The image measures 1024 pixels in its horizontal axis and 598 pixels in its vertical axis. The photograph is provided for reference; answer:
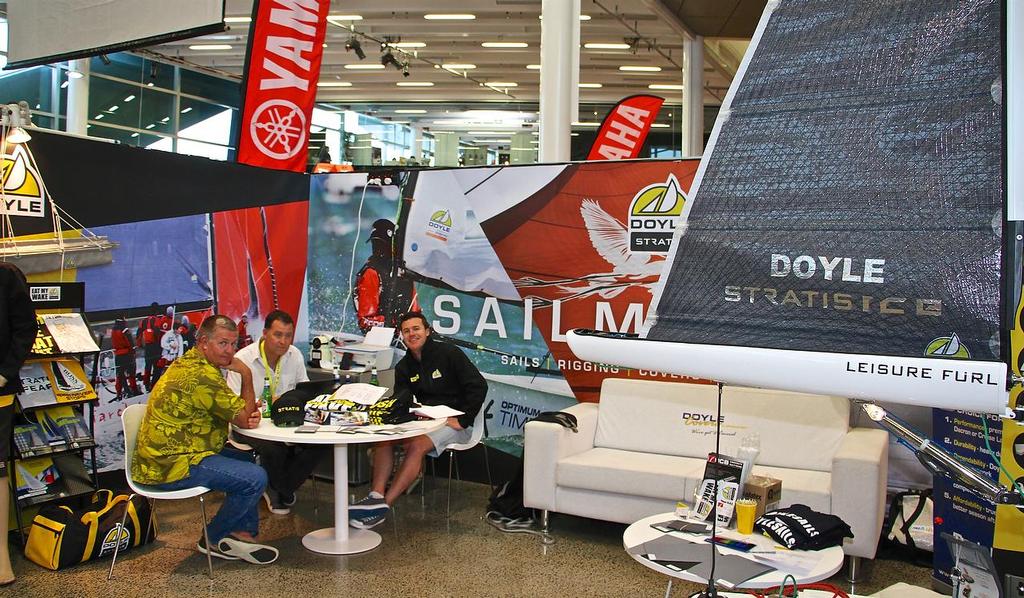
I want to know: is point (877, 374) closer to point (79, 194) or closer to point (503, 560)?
point (503, 560)

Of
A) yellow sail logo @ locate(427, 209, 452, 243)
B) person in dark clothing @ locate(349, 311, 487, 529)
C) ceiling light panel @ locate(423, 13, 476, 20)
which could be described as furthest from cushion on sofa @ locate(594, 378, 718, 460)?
ceiling light panel @ locate(423, 13, 476, 20)

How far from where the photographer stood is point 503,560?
4297 millimetres

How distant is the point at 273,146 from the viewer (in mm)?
5703

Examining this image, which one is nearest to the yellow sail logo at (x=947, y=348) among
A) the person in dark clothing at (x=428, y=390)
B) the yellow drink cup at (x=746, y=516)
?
the yellow drink cup at (x=746, y=516)

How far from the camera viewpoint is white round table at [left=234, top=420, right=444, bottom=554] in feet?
13.4

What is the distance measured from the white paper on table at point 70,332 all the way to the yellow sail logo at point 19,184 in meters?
0.55

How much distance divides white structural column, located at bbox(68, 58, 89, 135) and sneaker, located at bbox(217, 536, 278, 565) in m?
8.88

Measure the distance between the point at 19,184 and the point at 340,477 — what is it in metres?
2.12

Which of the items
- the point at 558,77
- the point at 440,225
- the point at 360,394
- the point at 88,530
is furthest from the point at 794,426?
the point at 88,530

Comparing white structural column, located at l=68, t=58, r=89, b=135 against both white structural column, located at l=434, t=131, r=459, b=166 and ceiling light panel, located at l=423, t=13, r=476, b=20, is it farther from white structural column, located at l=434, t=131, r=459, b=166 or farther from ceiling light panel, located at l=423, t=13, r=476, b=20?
white structural column, located at l=434, t=131, r=459, b=166

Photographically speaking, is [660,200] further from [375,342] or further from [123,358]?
[123,358]

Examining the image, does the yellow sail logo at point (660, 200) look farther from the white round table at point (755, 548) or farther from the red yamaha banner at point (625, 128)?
the red yamaha banner at point (625, 128)

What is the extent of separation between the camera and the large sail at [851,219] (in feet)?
3.81

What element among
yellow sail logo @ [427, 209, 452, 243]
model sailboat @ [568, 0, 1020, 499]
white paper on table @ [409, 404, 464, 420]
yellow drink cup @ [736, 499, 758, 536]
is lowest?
yellow drink cup @ [736, 499, 758, 536]
